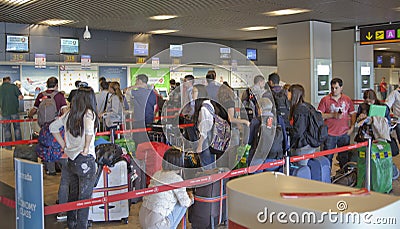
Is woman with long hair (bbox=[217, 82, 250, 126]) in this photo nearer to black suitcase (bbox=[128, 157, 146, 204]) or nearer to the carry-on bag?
black suitcase (bbox=[128, 157, 146, 204])

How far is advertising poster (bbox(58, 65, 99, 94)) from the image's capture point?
12.2 m

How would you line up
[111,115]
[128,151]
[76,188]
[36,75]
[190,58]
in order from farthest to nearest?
[36,75] < [111,115] < [128,151] < [76,188] < [190,58]

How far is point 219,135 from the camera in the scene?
4453mm

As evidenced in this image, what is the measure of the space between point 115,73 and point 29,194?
11222 mm

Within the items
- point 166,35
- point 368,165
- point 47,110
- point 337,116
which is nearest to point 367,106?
point 337,116

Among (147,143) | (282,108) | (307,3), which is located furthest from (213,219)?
(307,3)

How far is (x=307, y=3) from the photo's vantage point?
8711 mm

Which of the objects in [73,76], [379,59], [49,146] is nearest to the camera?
[49,146]

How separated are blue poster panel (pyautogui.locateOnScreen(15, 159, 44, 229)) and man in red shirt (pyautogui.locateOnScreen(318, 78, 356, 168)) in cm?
444

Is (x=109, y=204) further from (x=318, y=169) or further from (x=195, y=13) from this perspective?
(x=195, y=13)

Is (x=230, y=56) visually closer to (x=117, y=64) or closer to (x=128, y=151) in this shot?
(x=128, y=151)

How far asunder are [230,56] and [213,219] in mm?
1472

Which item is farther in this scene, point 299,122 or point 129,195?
point 299,122

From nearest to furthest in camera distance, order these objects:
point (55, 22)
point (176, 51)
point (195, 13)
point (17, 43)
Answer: point (176, 51) < point (195, 13) < point (55, 22) < point (17, 43)
